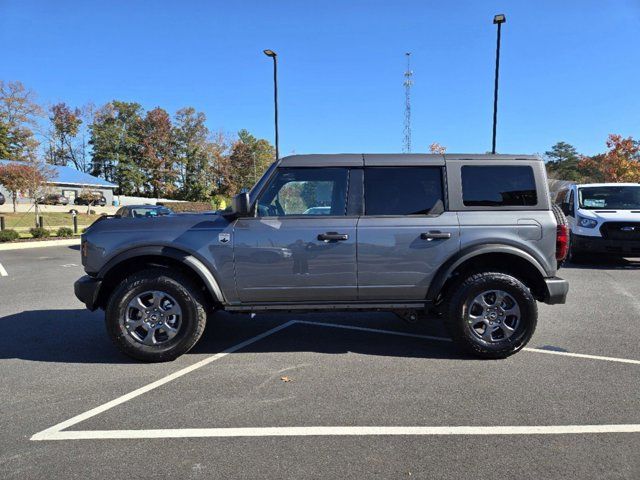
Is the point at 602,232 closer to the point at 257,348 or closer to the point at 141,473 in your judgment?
the point at 257,348

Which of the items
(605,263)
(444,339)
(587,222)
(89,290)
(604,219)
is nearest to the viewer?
(89,290)

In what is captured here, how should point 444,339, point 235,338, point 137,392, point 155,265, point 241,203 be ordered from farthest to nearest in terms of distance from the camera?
point 235,338
point 444,339
point 155,265
point 241,203
point 137,392

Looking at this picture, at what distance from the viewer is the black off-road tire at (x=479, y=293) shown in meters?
4.30

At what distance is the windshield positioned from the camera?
1081cm

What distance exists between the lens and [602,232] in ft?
32.8

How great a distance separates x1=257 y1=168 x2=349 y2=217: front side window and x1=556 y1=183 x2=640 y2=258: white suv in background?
26.9ft

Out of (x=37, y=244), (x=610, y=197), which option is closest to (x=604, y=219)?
(x=610, y=197)

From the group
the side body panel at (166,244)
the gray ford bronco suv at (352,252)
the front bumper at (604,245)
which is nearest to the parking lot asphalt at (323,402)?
the gray ford bronco suv at (352,252)

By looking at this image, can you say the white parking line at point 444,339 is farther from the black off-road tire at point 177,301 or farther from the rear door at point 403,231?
the black off-road tire at point 177,301

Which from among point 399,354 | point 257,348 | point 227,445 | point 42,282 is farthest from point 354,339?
point 42,282

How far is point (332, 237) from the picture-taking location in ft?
14.0

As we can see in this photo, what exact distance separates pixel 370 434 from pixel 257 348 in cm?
211

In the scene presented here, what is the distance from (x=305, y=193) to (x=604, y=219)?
844cm

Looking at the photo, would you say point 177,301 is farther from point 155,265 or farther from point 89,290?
point 89,290
